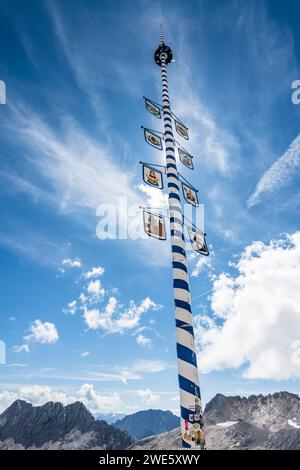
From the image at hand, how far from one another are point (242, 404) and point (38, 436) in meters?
104

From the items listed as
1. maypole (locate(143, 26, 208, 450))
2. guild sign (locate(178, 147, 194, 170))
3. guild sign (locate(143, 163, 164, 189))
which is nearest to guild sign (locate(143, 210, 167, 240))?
maypole (locate(143, 26, 208, 450))

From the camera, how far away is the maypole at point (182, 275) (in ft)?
48.1

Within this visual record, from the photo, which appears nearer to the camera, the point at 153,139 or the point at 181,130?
the point at 153,139

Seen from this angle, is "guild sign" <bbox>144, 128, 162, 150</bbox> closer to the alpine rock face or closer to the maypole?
the maypole

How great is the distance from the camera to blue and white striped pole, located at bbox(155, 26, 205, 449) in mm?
14496

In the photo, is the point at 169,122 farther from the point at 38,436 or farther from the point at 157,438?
the point at 38,436

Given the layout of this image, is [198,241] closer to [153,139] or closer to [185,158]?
[185,158]

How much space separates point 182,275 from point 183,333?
3107mm

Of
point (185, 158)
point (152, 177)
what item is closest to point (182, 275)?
point (152, 177)

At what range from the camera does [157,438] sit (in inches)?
5743

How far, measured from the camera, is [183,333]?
16.5m

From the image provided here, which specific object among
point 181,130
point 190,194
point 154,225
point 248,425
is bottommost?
point 248,425

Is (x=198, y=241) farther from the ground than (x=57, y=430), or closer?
farther from the ground
